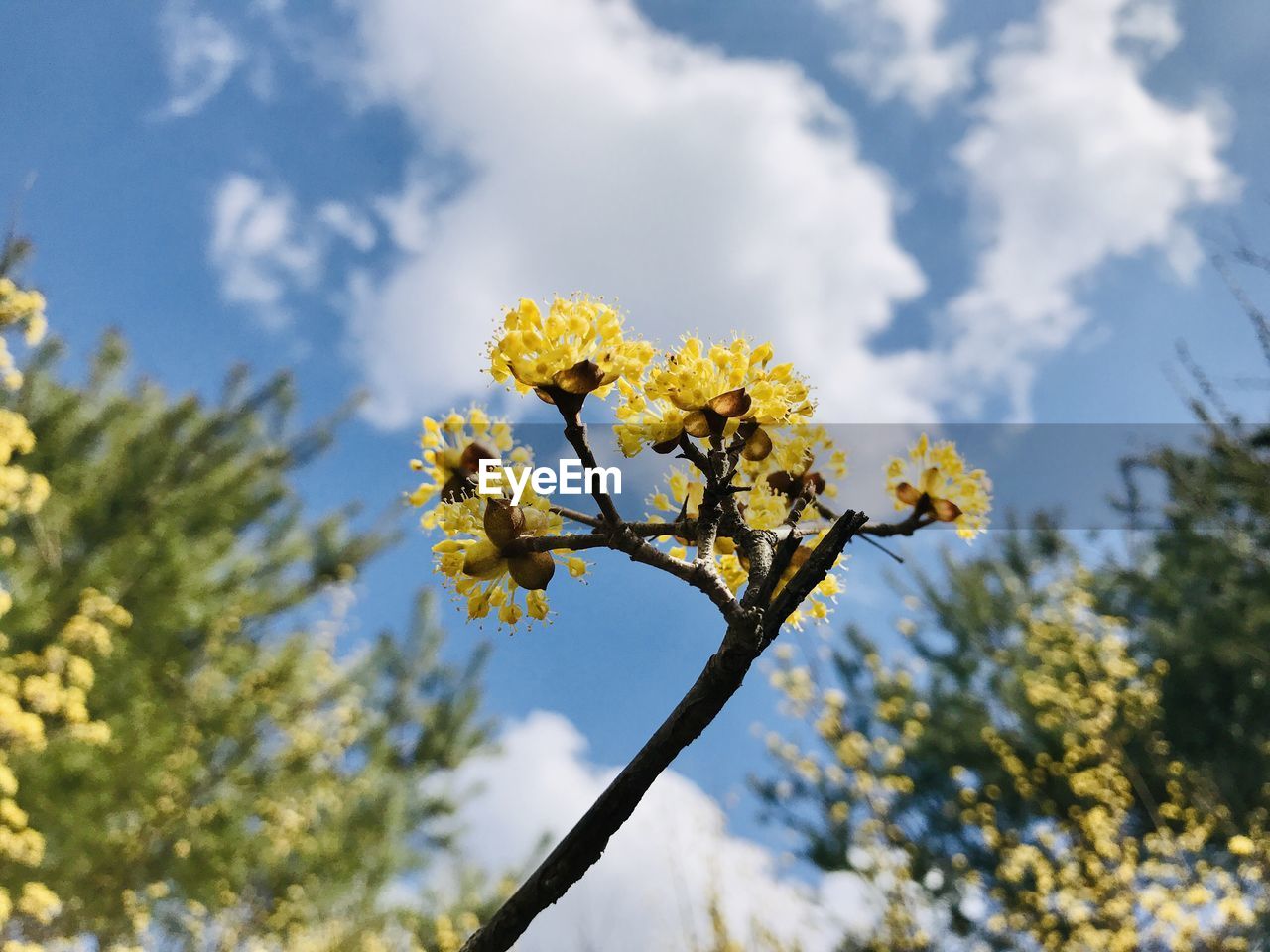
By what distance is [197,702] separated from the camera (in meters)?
5.93

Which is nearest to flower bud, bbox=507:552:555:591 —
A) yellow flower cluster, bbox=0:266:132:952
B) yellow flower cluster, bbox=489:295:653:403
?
yellow flower cluster, bbox=489:295:653:403

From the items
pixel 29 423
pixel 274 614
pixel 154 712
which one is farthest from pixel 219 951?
pixel 29 423

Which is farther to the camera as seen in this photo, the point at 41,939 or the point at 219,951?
the point at 219,951

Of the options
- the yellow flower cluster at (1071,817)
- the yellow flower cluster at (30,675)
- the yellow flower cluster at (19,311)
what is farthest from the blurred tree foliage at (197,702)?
the yellow flower cluster at (1071,817)

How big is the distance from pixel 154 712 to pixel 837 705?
4526mm

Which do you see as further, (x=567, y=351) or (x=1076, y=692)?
(x=1076, y=692)

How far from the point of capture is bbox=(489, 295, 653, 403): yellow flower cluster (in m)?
0.76

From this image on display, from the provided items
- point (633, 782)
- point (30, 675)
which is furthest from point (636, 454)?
point (30, 675)

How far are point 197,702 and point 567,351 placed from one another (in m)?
6.11

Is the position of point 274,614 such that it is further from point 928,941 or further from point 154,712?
point 928,941

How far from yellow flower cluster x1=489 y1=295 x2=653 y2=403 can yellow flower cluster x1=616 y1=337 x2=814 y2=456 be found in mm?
24

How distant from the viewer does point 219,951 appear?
18.5 ft

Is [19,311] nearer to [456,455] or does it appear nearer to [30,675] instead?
[30,675]

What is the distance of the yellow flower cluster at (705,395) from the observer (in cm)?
77
